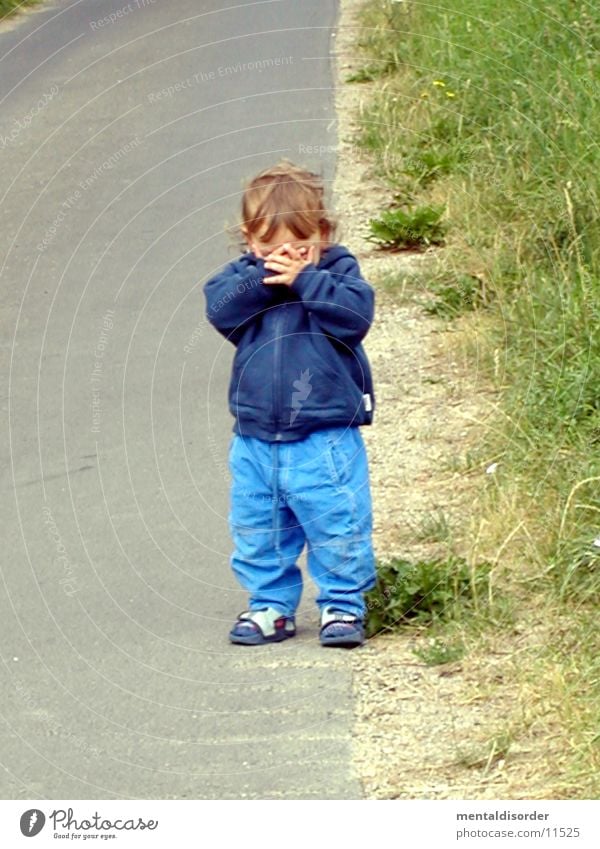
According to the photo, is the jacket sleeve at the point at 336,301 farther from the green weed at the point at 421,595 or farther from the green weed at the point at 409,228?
the green weed at the point at 409,228

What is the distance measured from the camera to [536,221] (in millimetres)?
6648

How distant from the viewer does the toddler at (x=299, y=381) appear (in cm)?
423

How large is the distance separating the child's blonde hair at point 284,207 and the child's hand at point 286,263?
5 cm

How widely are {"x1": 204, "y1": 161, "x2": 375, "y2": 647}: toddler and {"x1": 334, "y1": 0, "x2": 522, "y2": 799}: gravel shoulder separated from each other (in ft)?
1.03

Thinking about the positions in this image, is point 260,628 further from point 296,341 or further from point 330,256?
point 330,256

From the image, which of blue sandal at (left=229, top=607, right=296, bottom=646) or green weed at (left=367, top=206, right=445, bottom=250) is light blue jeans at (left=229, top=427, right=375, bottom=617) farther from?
green weed at (left=367, top=206, right=445, bottom=250)

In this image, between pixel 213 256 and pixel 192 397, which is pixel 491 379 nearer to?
pixel 192 397

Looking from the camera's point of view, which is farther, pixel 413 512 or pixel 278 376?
pixel 413 512

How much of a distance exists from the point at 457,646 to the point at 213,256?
4437 millimetres

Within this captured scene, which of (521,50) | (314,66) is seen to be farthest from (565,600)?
(314,66)

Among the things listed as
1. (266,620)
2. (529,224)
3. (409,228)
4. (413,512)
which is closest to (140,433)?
(413,512)

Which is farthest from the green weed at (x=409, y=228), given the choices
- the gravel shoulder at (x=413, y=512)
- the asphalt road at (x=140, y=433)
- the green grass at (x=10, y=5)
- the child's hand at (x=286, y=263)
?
the green grass at (x=10, y=5)

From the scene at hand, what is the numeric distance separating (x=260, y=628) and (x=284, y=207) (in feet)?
3.75

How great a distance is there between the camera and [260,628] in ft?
14.8
